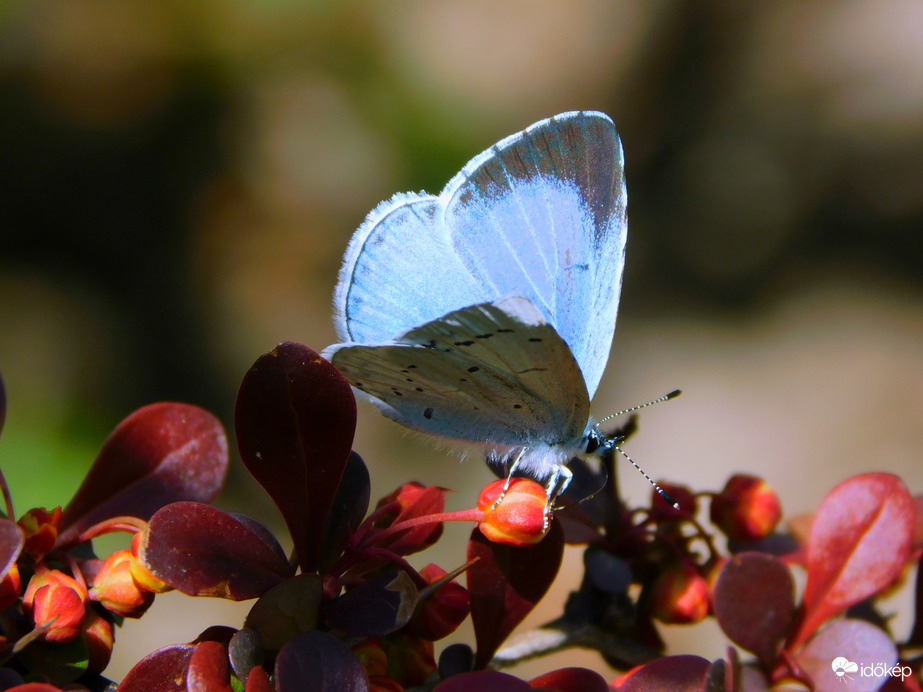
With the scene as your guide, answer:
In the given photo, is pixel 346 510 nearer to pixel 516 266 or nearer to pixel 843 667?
pixel 516 266

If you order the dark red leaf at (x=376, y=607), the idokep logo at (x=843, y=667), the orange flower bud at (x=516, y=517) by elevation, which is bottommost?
the idokep logo at (x=843, y=667)

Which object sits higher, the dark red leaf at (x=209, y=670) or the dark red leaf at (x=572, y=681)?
the dark red leaf at (x=209, y=670)

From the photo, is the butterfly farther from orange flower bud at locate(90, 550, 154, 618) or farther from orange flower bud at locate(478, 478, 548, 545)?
orange flower bud at locate(90, 550, 154, 618)

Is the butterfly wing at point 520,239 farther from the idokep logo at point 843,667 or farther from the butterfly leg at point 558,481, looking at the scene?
the idokep logo at point 843,667

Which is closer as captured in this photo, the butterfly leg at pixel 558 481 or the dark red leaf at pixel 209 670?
the dark red leaf at pixel 209 670

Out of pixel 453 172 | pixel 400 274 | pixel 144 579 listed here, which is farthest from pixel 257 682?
pixel 453 172

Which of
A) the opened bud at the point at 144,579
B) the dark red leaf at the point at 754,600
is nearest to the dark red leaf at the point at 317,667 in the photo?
the opened bud at the point at 144,579
